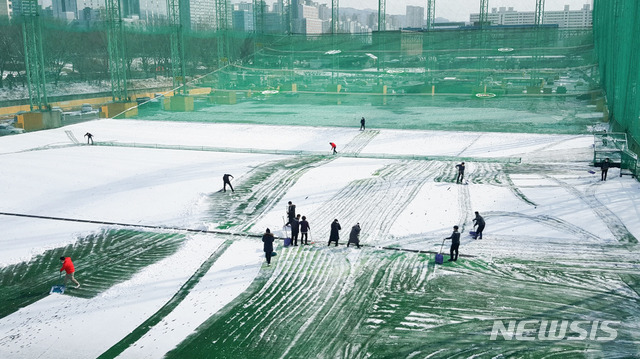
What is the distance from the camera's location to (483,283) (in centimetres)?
1238

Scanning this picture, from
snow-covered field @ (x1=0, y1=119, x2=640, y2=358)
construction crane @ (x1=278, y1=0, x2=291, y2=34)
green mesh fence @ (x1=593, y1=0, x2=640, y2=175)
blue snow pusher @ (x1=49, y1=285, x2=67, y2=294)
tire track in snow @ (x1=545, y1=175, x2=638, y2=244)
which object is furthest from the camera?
construction crane @ (x1=278, y1=0, x2=291, y2=34)

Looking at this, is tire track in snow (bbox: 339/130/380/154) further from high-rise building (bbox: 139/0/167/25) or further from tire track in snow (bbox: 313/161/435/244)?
high-rise building (bbox: 139/0/167/25)

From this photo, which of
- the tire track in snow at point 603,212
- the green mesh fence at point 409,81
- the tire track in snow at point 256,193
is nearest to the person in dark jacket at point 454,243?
the tire track in snow at point 603,212

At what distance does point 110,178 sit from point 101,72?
43.0m

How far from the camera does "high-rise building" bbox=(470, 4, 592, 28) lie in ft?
148

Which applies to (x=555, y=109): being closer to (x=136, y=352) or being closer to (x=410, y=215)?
(x=410, y=215)

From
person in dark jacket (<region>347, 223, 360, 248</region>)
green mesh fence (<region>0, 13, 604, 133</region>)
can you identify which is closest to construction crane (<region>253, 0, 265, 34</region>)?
green mesh fence (<region>0, 13, 604, 133</region>)

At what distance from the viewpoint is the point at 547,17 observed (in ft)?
147

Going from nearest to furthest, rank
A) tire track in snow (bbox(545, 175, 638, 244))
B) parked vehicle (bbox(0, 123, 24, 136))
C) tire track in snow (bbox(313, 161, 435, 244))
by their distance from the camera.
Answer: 1. tire track in snow (bbox(545, 175, 638, 244))
2. tire track in snow (bbox(313, 161, 435, 244))
3. parked vehicle (bbox(0, 123, 24, 136))

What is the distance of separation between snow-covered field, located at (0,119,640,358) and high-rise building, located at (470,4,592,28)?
72.4 feet

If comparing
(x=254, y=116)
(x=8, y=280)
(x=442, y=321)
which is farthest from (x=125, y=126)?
(x=442, y=321)

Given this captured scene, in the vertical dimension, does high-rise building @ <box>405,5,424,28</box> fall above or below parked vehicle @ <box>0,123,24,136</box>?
Answer: above

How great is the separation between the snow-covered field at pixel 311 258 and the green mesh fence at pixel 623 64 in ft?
8.29

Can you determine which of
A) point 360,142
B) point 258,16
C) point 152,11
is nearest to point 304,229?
point 360,142
